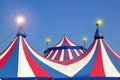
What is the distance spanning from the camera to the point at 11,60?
11.5 meters

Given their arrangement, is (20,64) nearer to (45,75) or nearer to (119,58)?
(45,75)

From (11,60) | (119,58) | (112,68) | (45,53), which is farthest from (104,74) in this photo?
(45,53)

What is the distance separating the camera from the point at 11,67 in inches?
438

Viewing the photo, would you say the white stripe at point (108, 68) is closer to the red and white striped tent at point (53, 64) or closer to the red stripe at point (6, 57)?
the red and white striped tent at point (53, 64)

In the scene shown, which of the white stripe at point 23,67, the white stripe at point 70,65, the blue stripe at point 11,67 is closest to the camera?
the blue stripe at point 11,67

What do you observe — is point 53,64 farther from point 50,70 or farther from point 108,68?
point 108,68

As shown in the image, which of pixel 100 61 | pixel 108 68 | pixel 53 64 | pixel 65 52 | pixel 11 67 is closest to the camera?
pixel 11 67

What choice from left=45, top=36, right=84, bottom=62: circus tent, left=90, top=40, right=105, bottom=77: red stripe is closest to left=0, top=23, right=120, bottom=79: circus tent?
left=90, top=40, right=105, bottom=77: red stripe

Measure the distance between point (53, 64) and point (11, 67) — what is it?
5.98 ft

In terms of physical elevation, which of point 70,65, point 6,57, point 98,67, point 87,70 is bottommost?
point 87,70

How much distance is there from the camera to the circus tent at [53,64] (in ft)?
36.5

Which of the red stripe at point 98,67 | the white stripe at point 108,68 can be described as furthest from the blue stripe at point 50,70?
the white stripe at point 108,68

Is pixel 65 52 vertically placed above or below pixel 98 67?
above

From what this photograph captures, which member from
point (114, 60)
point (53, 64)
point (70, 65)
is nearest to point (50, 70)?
point (53, 64)
